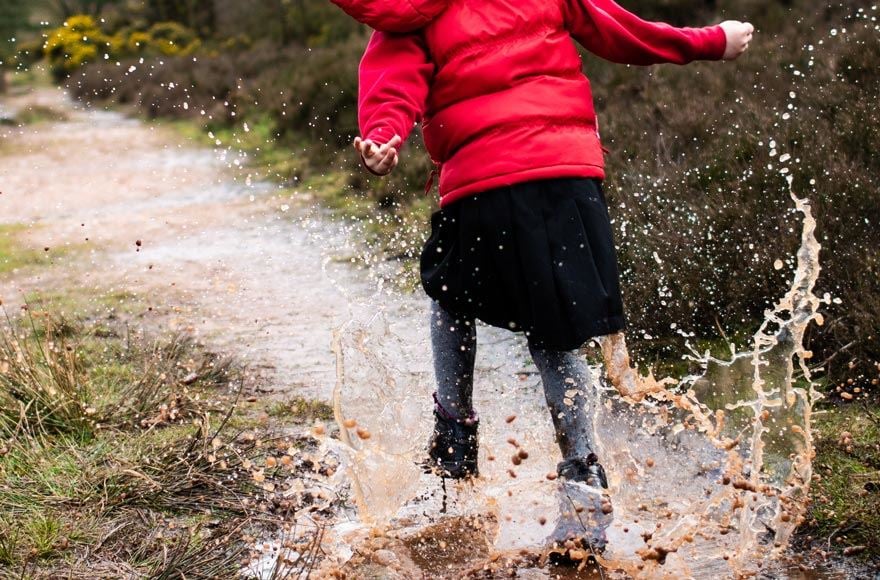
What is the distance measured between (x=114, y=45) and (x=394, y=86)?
27.8 metres

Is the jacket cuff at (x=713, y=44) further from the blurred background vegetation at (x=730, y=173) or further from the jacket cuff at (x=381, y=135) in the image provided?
the jacket cuff at (x=381, y=135)

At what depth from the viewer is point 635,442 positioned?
3.32 metres

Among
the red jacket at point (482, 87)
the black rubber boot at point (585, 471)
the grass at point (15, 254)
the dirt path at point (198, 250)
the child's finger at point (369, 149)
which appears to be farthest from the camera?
the grass at point (15, 254)

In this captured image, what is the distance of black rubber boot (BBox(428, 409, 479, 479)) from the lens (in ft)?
9.50

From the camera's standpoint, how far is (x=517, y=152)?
2525mm

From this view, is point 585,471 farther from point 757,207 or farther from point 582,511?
point 757,207

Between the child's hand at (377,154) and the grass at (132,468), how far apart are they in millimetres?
891

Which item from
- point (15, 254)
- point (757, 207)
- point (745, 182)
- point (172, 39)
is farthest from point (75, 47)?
point (757, 207)

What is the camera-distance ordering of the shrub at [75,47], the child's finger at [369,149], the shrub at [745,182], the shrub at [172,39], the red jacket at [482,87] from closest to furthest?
the child's finger at [369,149] < the red jacket at [482,87] < the shrub at [745,182] < the shrub at [172,39] < the shrub at [75,47]

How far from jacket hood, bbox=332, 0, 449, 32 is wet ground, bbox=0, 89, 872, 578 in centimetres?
96

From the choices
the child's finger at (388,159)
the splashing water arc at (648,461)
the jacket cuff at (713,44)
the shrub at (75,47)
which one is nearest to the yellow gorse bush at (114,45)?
the shrub at (75,47)

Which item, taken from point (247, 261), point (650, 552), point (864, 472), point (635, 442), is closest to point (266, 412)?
point (635, 442)

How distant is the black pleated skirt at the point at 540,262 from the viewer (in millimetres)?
2486

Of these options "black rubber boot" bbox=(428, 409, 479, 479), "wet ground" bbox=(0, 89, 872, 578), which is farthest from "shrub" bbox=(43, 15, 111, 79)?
"black rubber boot" bbox=(428, 409, 479, 479)
